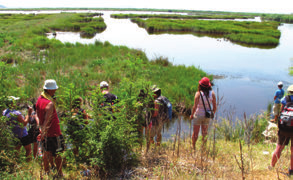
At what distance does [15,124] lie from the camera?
14.5 ft

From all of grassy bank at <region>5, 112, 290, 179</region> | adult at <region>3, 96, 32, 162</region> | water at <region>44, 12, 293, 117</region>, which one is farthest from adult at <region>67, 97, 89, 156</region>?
water at <region>44, 12, 293, 117</region>

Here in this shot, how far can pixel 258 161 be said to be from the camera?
15.5 ft

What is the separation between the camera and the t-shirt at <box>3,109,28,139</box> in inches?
162

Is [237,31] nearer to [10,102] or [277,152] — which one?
[277,152]

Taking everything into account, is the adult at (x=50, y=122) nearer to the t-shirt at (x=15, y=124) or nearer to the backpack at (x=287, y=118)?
the t-shirt at (x=15, y=124)

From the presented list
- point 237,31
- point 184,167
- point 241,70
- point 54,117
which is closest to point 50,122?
point 54,117

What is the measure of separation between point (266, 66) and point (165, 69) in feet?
34.7

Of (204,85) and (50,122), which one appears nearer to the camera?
(50,122)

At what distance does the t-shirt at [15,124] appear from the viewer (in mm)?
4109

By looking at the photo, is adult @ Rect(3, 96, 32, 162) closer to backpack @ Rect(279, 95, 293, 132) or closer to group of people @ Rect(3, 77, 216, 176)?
group of people @ Rect(3, 77, 216, 176)

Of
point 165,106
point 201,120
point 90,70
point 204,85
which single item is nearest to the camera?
point 204,85

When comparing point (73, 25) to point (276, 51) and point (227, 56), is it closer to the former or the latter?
point (227, 56)

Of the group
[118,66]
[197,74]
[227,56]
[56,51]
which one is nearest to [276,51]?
[227,56]

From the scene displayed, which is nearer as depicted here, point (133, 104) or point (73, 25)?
point (133, 104)
